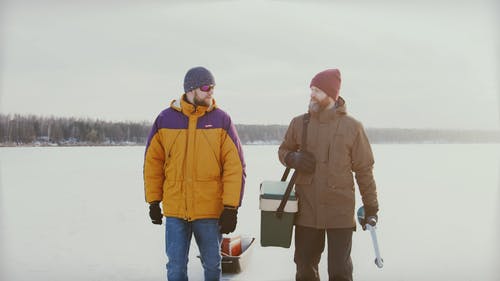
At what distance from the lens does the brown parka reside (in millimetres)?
2752

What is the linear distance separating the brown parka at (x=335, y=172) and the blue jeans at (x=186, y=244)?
53 centimetres

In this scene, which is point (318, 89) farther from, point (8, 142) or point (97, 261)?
point (8, 142)

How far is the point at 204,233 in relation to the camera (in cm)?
272

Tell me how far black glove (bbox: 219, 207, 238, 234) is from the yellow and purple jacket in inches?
1.7

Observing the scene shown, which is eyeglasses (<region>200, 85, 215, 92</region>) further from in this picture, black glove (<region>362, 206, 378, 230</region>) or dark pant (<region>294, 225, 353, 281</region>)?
black glove (<region>362, 206, 378, 230</region>)

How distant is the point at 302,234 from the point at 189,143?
2.79 feet

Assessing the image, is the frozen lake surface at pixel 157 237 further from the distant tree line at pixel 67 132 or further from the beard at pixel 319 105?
the distant tree line at pixel 67 132

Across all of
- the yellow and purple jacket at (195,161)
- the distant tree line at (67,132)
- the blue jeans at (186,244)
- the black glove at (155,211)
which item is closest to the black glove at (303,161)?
the yellow and purple jacket at (195,161)

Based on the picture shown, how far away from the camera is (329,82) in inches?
111

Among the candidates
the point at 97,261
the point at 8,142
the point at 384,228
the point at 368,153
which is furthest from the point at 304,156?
the point at 8,142

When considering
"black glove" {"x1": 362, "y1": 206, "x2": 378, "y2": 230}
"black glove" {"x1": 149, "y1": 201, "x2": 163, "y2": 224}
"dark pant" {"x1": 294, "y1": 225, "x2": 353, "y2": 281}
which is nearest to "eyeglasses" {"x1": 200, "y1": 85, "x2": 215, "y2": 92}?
"black glove" {"x1": 149, "y1": 201, "x2": 163, "y2": 224}

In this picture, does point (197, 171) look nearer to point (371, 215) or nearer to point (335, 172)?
point (335, 172)

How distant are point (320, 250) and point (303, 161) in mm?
560

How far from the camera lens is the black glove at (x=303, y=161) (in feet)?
8.98
